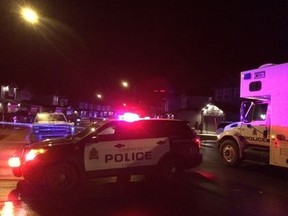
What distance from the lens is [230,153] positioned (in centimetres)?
1490

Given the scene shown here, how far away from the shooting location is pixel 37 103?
9012cm

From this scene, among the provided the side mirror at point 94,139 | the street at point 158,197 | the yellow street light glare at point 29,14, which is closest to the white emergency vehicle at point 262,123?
the street at point 158,197

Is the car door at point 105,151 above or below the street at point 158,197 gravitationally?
above

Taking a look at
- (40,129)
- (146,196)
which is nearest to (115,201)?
(146,196)

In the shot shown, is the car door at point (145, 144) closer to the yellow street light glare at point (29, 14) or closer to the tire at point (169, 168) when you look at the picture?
the tire at point (169, 168)

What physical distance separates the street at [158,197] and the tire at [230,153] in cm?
219

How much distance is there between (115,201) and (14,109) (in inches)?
2405

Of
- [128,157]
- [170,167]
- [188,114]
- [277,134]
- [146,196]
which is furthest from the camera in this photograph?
[188,114]

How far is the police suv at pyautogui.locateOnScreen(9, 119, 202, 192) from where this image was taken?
9328 mm

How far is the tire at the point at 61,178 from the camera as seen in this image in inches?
366

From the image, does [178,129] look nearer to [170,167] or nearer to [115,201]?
[170,167]

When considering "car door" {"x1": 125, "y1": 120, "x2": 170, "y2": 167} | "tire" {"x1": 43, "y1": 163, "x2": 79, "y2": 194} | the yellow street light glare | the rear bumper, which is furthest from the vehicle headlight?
the yellow street light glare

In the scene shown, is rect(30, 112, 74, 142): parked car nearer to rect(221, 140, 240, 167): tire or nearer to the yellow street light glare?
the yellow street light glare

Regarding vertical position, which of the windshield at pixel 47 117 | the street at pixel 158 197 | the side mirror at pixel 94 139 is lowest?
the street at pixel 158 197
